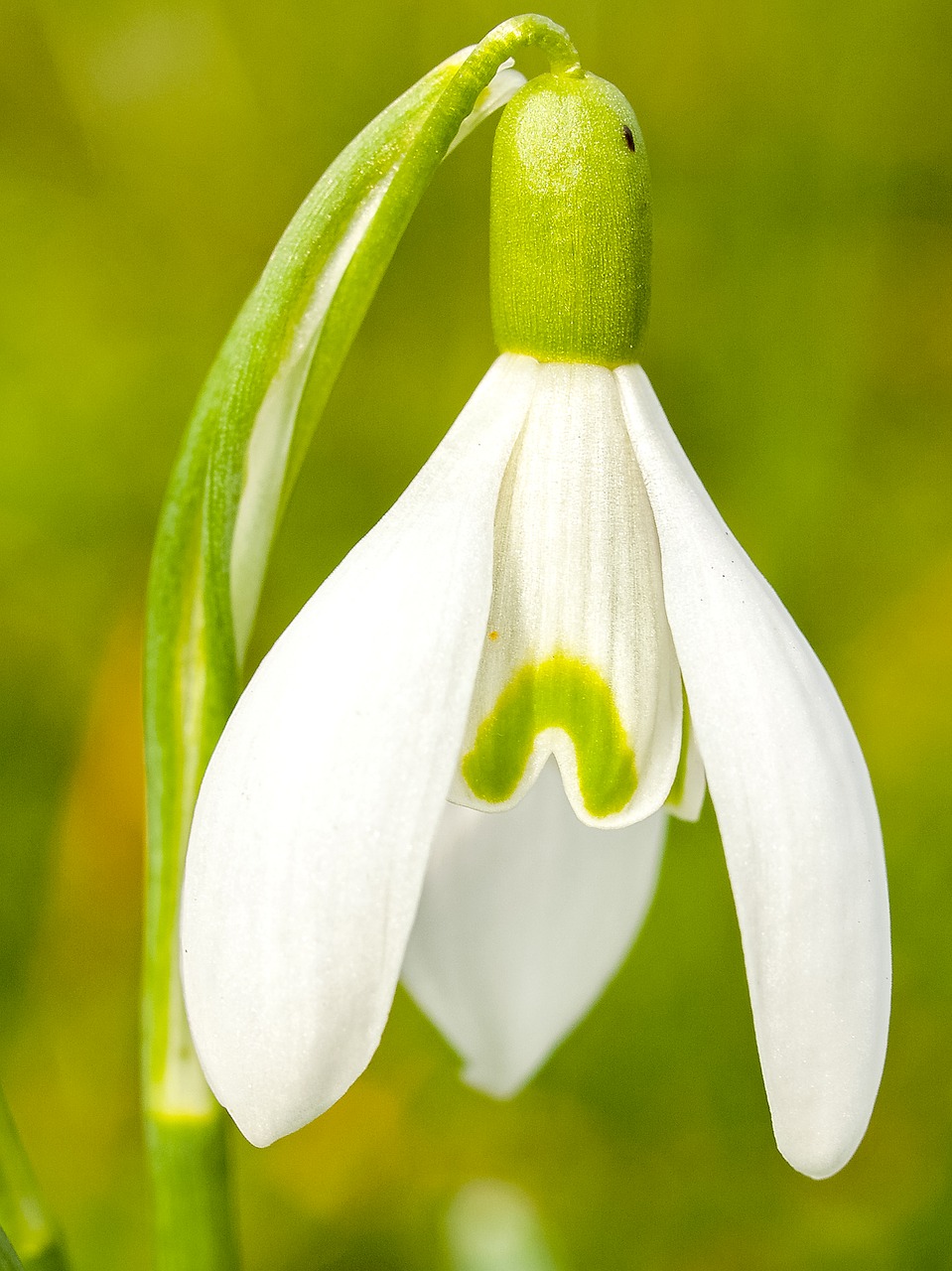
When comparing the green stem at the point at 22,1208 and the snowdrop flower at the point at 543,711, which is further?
the green stem at the point at 22,1208

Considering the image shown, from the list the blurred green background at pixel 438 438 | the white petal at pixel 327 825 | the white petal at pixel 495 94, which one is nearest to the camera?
the white petal at pixel 327 825

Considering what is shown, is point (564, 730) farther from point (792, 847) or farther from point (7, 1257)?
point (7, 1257)

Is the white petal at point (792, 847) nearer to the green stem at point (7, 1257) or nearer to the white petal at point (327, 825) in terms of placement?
the white petal at point (327, 825)

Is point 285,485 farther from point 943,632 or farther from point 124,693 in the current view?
point 943,632

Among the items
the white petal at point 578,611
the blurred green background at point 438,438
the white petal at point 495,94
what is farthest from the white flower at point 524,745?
the blurred green background at point 438,438

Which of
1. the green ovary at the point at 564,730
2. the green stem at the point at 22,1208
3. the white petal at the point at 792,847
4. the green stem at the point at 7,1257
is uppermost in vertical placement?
the green ovary at the point at 564,730

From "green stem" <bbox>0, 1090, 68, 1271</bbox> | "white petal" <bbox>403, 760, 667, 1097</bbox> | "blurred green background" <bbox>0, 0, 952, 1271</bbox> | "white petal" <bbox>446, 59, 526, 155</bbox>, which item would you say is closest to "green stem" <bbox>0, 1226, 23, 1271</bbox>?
"green stem" <bbox>0, 1090, 68, 1271</bbox>

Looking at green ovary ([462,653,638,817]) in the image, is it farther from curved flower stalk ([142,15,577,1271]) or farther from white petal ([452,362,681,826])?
curved flower stalk ([142,15,577,1271])
